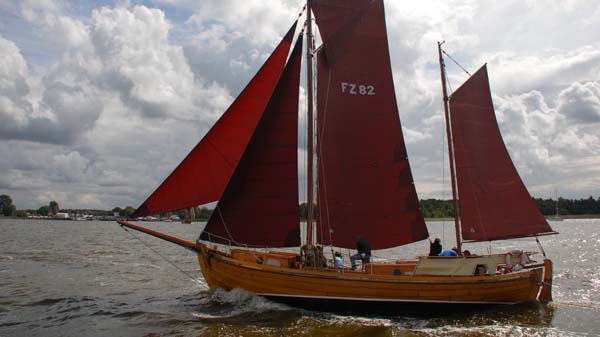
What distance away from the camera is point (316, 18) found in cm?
1769

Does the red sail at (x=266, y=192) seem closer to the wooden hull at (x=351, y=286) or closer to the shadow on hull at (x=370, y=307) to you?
the wooden hull at (x=351, y=286)

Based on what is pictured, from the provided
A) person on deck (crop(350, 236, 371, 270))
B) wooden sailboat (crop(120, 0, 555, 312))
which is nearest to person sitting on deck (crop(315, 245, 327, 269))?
wooden sailboat (crop(120, 0, 555, 312))

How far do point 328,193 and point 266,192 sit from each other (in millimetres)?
2366

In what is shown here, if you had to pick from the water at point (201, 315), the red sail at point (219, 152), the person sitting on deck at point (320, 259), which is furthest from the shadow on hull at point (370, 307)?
the red sail at point (219, 152)

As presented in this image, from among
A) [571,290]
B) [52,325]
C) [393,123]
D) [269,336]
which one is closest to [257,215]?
[269,336]

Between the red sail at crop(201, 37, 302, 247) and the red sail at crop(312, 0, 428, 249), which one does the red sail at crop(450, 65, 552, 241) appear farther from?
the red sail at crop(201, 37, 302, 247)

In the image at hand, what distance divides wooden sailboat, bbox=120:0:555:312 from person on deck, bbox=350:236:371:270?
1.09 ft

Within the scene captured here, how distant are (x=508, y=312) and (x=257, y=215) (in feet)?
31.9

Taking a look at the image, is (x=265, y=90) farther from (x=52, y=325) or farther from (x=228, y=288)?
(x=52, y=325)

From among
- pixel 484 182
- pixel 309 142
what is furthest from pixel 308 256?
pixel 484 182

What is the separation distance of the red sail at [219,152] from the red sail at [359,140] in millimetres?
1902

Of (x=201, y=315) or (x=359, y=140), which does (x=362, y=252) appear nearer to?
(x=359, y=140)

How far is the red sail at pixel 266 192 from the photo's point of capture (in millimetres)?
16234

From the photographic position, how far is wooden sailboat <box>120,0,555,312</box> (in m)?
15.5
